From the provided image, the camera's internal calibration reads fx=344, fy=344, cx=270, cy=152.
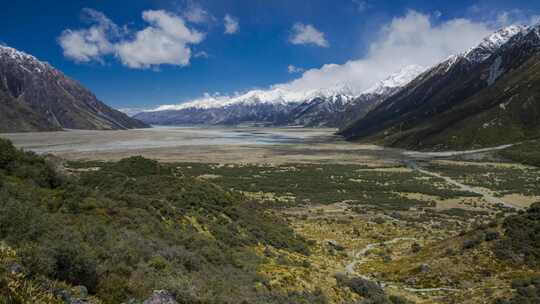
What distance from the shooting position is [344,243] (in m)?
28.9

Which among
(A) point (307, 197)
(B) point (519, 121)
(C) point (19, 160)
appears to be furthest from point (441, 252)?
(B) point (519, 121)

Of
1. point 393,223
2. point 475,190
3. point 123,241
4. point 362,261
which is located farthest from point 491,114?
point 123,241

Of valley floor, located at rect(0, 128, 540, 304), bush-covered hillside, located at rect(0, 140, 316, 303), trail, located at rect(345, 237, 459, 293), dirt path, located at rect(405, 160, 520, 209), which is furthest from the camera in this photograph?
dirt path, located at rect(405, 160, 520, 209)

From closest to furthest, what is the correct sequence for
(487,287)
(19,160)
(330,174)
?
(487,287) < (19,160) < (330,174)

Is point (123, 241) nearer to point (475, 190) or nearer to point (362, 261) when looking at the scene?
point (362, 261)

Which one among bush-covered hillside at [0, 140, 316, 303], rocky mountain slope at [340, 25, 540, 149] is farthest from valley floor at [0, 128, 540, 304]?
rocky mountain slope at [340, 25, 540, 149]

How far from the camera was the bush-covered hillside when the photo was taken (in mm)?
7938

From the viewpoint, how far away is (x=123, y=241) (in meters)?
11.7

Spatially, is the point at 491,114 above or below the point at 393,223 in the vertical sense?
above

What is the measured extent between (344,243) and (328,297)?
597 inches

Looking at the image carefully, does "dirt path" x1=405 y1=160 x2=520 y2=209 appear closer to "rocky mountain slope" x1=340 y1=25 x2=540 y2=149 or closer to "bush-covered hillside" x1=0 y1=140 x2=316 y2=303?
"bush-covered hillside" x1=0 y1=140 x2=316 y2=303

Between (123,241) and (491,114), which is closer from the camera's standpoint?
(123,241)

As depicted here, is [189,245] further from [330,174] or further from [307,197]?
[330,174]

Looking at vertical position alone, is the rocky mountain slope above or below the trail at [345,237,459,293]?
above
